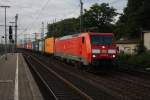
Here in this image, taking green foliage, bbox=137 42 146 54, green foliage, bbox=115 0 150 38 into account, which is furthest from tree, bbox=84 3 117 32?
green foliage, bbox=137 42 146 54

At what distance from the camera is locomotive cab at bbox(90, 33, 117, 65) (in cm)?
2714

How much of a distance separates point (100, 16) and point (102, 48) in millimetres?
55931

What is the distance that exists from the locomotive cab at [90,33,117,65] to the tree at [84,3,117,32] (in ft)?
165

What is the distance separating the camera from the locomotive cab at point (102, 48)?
27144 millimetres

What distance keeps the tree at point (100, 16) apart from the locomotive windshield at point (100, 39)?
50.3 metres

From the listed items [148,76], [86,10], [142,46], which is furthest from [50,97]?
[86,10]

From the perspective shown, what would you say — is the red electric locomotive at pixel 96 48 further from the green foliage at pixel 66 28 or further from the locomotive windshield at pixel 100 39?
the green foliage at pixel 66 28

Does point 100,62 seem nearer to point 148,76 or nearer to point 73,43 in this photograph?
point 148,76

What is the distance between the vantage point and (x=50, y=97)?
1678 cm

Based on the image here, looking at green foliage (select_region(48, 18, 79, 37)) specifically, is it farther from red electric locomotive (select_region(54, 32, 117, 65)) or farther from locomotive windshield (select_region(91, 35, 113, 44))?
locomotive windshield (select_region(91, 35, 113, 44))

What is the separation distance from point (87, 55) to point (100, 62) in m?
1.14

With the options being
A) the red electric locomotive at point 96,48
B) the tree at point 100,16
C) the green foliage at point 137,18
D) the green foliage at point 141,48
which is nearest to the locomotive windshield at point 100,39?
the red electric locomotive at point 96,48

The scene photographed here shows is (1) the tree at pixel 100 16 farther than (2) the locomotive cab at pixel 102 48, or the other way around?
(1) the tree at pixel 100 16

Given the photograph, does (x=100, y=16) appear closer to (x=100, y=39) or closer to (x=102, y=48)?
(x=100, y=39)
